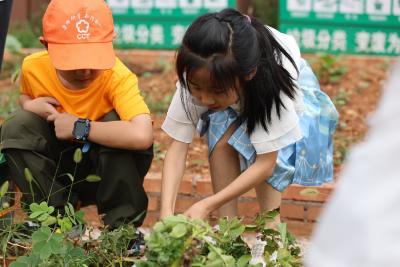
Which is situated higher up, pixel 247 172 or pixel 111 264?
pixel 247 172

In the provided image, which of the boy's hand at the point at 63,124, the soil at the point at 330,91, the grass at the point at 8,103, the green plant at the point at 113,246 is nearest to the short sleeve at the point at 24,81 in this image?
the boy's hand at the point at 63,124

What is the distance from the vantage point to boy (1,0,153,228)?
3.39 meters

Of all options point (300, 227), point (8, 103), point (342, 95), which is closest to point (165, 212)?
point (300, 227)

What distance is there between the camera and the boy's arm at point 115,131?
3361 mm

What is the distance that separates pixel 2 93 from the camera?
5.66 meters

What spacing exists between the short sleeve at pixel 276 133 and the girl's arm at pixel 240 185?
35mm

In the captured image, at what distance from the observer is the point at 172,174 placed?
330 centimetres

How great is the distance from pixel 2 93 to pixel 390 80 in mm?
4516

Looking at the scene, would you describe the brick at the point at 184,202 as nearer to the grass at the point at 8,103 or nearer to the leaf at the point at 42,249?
the grass at the point at 8,103

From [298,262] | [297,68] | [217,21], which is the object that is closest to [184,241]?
[298,262]

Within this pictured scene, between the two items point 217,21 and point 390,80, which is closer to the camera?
point 390,80

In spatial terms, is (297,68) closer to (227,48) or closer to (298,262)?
(227,48)

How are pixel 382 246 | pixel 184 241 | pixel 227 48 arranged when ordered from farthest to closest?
1. pixel 227 48
2. pixel 184 241
3. pixel 382 246

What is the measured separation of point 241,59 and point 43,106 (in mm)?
850
